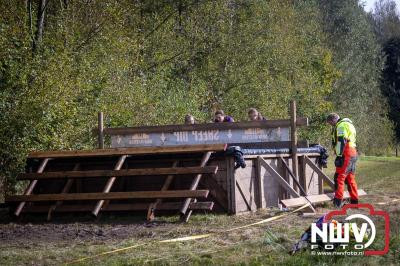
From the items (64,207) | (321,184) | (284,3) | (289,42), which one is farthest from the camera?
(284,3)

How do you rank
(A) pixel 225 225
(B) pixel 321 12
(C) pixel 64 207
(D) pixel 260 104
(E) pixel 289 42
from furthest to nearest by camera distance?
(B) pixel 321 12 < (E) pixel 289 42 < (D) pixel 260 104 < (C) pixel 64 207 < (A) pixel 225 225

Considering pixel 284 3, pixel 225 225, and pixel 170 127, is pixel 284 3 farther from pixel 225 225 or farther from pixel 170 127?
pixel 225 225

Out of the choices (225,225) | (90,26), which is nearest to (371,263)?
(225,225)

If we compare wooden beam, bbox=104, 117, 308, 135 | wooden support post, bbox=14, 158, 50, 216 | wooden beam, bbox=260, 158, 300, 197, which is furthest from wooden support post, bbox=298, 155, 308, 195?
wooden support post, bbox=14, 158, 50, 216

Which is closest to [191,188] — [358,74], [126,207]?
[126,207]

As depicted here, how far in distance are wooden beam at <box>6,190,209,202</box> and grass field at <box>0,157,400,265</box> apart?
1.40 feet

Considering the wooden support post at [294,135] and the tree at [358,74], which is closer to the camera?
the wooden support post at [294,135]

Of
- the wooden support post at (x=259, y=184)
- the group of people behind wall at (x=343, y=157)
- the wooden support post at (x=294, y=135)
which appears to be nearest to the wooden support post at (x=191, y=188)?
the wooden support post at (x=259, y=184)

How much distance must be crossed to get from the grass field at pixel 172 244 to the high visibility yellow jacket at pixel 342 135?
1.31 metres

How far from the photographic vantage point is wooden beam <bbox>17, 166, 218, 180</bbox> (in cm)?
1259

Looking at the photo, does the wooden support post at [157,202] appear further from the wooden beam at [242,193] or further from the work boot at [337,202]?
the work boot at [337,202]

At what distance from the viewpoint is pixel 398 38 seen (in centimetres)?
7181

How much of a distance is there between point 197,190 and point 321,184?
4.96 metres

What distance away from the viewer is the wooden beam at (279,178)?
13.0 m
